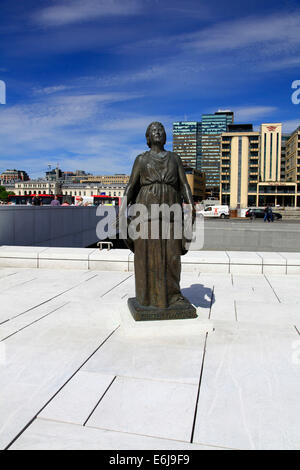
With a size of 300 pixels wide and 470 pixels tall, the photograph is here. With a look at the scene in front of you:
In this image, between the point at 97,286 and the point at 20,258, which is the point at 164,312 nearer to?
the point at 97,286

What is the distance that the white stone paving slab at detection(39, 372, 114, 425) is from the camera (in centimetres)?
241

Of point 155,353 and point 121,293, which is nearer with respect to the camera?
point 155,353

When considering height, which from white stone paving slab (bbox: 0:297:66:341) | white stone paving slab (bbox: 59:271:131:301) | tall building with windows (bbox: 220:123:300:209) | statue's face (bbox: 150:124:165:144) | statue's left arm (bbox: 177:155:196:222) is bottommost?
white stone paving slab (bbox: 59:271:131:301)

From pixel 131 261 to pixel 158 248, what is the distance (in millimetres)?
3876

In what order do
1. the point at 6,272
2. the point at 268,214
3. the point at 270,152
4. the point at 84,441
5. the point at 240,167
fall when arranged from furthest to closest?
the point at 270,152
the point at 240,167
the point at 268,214
the point at 6,272
the point at 84,441

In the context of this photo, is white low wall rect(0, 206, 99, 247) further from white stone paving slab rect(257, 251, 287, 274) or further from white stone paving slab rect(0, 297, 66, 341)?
white stone paving slab rect(257, 251, 287, 274)

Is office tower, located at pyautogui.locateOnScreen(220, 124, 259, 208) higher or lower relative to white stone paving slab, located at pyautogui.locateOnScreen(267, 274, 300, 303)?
higher

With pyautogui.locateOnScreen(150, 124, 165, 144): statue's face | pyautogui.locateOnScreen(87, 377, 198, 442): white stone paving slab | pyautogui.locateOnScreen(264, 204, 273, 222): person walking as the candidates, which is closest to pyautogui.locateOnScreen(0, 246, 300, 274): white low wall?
pyautogui.locateOnScreen(150, 124, 165, 144): statue's face

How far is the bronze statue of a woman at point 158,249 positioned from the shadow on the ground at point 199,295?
1204 mm

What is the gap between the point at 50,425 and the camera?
2311 mm

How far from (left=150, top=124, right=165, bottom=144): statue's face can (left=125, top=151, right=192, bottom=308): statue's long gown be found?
151 millimetres

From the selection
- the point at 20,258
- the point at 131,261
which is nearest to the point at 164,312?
the point at 131,261

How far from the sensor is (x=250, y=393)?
273 centimetres
